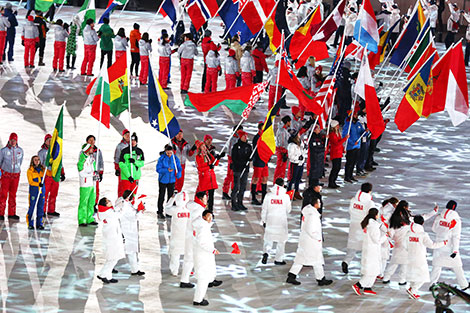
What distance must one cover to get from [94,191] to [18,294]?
418 cm

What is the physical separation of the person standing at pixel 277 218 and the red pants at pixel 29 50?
1539cm

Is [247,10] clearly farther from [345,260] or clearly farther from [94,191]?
[345,260]

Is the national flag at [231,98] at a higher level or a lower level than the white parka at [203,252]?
higher

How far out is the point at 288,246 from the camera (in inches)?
746

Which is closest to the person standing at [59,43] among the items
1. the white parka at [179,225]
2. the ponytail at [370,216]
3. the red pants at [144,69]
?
the red pants at [144,69]

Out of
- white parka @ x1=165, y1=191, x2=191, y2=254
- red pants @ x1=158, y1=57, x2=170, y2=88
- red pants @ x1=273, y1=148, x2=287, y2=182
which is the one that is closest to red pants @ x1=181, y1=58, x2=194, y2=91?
red pants @ x1=158, y1=57, x2=170, y2=88

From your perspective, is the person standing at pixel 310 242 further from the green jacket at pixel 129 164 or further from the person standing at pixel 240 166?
the green jacket at pixel 129 164

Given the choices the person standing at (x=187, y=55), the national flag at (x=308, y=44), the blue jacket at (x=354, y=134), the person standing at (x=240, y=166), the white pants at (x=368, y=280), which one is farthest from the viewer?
the person standing at (x=187, y=55)

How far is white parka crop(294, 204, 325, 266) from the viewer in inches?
656

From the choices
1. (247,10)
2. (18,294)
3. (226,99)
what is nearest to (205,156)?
(226,99)

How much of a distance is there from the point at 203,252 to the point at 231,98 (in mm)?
5245

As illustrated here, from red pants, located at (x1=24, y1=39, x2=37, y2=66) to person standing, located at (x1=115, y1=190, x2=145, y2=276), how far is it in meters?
15.1

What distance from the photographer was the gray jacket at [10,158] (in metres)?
18.9

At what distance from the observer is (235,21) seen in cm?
2697
